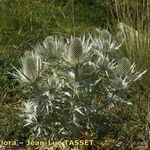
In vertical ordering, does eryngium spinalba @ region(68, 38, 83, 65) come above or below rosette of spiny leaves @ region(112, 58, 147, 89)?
above

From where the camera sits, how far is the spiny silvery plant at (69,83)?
12.9 feet

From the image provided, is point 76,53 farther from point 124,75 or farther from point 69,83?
point 124,75

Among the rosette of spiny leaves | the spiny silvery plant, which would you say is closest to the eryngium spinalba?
the spiny silvery plant

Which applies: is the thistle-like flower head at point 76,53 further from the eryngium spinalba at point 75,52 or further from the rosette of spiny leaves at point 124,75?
the rosette of spiny leaves at point 124,75

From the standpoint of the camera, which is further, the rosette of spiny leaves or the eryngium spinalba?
the rosette of spiny leaves

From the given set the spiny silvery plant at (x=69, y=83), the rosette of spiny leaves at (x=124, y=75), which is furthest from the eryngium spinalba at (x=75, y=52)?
the rosette of spiny leaves at (x=124, y=75)

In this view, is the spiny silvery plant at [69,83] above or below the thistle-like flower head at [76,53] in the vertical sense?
below

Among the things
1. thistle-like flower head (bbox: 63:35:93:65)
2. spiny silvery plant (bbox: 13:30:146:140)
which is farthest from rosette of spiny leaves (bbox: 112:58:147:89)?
thistle-like flower head (bbox: 63:35:93:65)

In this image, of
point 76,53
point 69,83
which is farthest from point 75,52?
point 69,83

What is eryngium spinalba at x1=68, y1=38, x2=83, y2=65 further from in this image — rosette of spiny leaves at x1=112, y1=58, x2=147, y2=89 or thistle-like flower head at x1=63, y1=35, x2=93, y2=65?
rosette of spiny leaves at x1=112, y1=58, x2=147, y2=89

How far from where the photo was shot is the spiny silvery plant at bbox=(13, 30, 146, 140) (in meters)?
3.95

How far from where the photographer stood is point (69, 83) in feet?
Answer: 13.1

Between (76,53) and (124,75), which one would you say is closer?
(76,53)

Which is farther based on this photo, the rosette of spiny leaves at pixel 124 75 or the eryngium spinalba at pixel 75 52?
the rosette of spiny leaves at pixel 124 75
